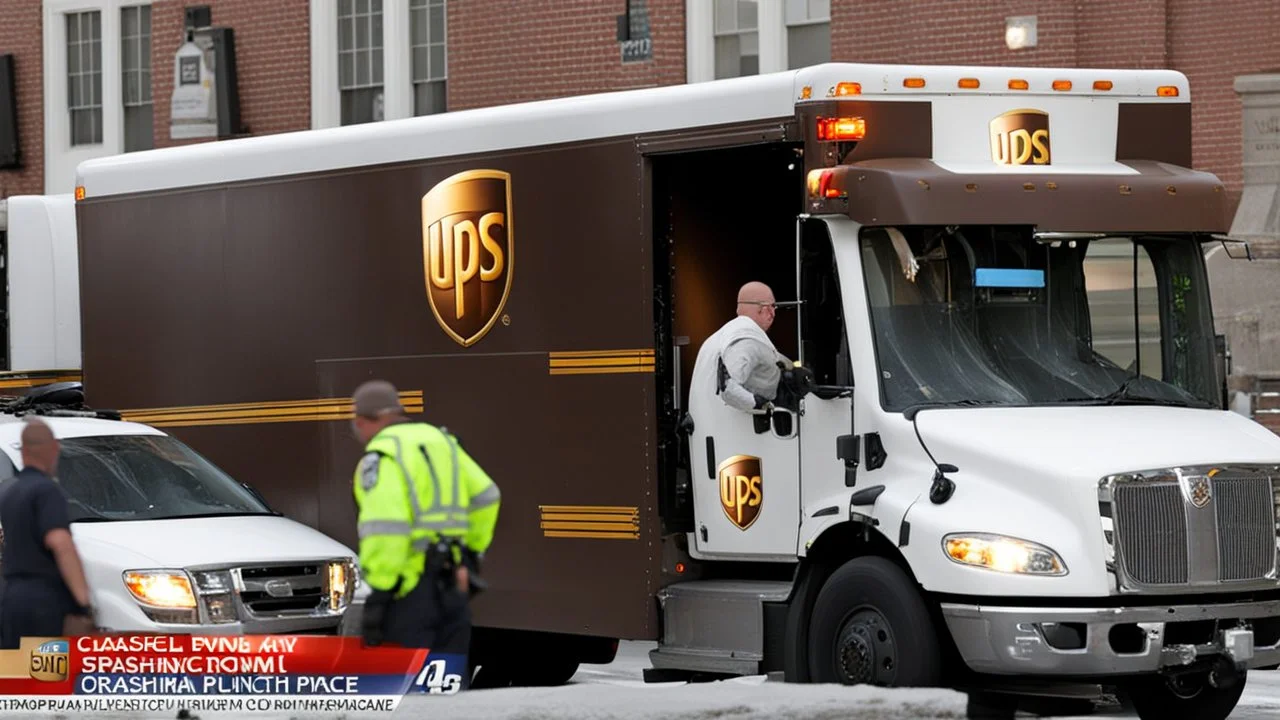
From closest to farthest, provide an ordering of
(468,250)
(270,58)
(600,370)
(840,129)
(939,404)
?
(939,404)
(840,129)
(600,370)
(468,250)
(270,58)

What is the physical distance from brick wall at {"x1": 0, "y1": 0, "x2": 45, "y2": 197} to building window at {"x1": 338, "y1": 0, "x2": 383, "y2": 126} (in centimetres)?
525

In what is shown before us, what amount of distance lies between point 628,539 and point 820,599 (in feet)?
4.25

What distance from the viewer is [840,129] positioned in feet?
34.5

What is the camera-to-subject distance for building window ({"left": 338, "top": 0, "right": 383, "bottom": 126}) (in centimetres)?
2786

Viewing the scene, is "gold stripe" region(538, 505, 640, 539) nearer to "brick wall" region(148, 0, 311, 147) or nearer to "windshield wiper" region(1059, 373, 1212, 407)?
"windshield wiper" region(1059, 373, 1212, 407)

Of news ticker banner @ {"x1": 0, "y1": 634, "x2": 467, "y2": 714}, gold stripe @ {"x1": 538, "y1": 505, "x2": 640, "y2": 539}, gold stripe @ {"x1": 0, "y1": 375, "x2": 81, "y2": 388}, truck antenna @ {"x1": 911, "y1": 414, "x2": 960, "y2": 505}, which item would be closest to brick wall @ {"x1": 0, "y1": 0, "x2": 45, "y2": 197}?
gold stripe @ {"x1": 0, "y1": 375, "x2": 81, "y2": 388}

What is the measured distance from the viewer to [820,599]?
10469mm

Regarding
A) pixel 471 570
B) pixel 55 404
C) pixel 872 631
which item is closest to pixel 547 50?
pixel 55 404

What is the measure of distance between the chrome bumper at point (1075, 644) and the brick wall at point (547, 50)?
14.9 m

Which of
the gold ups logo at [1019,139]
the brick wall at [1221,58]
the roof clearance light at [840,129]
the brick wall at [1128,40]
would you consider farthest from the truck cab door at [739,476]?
the brick wall at [1128,40]

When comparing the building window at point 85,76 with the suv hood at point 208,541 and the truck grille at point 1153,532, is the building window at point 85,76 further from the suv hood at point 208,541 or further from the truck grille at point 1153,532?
the truck grille at point 1153,532

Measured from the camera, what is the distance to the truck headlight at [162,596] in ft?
37.0

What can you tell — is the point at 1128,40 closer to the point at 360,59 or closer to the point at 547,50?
the point at 547,50

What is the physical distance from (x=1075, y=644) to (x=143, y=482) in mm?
5348
